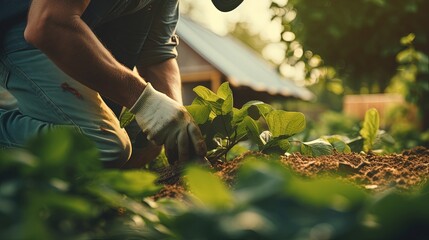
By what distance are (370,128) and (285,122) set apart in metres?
1.16

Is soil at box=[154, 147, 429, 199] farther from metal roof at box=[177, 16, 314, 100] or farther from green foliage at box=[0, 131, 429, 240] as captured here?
metal roof at box=[177, 16, 314, 100]

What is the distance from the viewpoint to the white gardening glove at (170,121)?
2.22 m

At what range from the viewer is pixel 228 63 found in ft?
59.4

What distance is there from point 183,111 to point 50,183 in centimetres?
133

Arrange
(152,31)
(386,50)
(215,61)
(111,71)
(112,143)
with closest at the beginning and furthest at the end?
1. (111,71)
2. (112,143)
3. (152,31)
4. (386,50)
5. (215,61)

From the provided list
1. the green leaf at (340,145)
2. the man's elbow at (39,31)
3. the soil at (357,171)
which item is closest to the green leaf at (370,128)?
the green leaf at (340,145)

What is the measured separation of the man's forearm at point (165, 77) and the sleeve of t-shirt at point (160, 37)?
3 centimetres

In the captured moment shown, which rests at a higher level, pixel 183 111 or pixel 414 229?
pixel 414 229

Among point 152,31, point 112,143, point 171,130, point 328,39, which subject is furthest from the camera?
point 328,39

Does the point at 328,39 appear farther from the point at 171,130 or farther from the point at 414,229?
the point at 414,229

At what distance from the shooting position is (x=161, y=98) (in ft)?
7.42

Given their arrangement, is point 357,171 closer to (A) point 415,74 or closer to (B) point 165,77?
(B) point 165,77

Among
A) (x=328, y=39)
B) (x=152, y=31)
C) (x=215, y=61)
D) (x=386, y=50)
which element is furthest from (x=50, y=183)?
(x=215, y=61)

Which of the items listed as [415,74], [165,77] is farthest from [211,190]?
[415,74]
